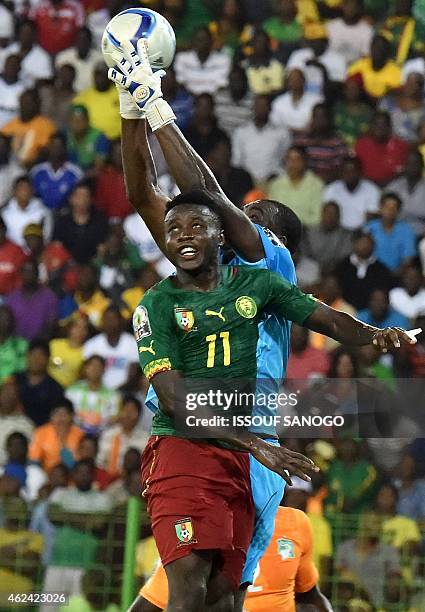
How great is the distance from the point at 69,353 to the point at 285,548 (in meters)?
4.32

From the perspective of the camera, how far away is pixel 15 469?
1011 centimetres

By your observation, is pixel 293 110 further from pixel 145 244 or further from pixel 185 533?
pixel 185 533

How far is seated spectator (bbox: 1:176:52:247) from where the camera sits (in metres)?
11.6

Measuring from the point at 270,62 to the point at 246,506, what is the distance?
7.36m

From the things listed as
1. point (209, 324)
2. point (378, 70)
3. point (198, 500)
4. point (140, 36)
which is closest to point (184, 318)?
point (209, 324)

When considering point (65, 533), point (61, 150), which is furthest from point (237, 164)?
point (65, 533)

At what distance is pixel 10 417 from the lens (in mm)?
10484

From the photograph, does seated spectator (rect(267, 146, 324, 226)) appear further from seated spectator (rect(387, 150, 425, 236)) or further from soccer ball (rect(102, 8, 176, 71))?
soccer ball (rect(102, 8, 176, 71))

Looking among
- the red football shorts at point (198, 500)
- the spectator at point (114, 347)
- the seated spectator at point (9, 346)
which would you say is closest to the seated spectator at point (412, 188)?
the spectator at point (114, 347)

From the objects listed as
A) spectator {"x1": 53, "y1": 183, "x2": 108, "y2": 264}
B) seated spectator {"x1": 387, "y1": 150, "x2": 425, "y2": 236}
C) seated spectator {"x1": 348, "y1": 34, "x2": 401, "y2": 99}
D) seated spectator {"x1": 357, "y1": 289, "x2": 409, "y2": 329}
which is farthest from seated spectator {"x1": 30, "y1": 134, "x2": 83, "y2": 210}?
seated spectator {"x1": 357, "y1": 289, "x2": 409, "y2": 329}

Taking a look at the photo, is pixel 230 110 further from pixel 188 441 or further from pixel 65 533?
pixel 188 441

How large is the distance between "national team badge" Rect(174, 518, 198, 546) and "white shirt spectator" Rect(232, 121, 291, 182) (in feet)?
22.1

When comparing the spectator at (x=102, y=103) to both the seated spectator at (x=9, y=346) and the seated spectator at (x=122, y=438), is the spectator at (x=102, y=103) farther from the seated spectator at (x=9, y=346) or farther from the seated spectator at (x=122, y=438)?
the seated spectator at (x=122, y=438)

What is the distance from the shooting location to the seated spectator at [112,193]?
38.5 feet
